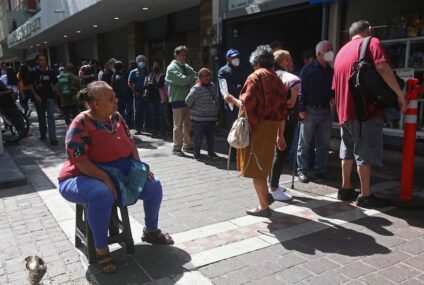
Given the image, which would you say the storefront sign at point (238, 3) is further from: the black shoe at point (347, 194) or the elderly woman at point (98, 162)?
the elderly woman at point (98, 162)

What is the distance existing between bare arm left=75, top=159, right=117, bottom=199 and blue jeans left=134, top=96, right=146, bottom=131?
630 cm

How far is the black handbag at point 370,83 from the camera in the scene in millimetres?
3879

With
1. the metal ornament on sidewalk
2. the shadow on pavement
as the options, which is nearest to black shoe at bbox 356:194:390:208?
the shadow on pavement

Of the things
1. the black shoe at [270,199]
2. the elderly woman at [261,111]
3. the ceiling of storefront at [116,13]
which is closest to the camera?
the elderly woman at [261,111]

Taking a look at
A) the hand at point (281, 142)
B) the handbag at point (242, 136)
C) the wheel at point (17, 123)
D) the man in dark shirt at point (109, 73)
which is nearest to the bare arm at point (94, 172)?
the handbag at point (242, 136)

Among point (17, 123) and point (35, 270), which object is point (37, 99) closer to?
point (17, 123)

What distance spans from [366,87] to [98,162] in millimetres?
2551

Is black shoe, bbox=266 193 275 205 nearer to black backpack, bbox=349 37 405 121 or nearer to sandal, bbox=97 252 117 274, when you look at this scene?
black backpack, bbox=349 37 405 121

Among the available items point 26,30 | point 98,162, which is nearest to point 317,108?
point 98,162

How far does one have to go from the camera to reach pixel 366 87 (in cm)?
393

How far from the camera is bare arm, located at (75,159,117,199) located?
3062 millimetres

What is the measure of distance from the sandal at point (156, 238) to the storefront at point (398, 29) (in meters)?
4.24

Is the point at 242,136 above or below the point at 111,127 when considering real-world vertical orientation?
below

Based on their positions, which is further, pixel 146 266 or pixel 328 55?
pixel 328 55
